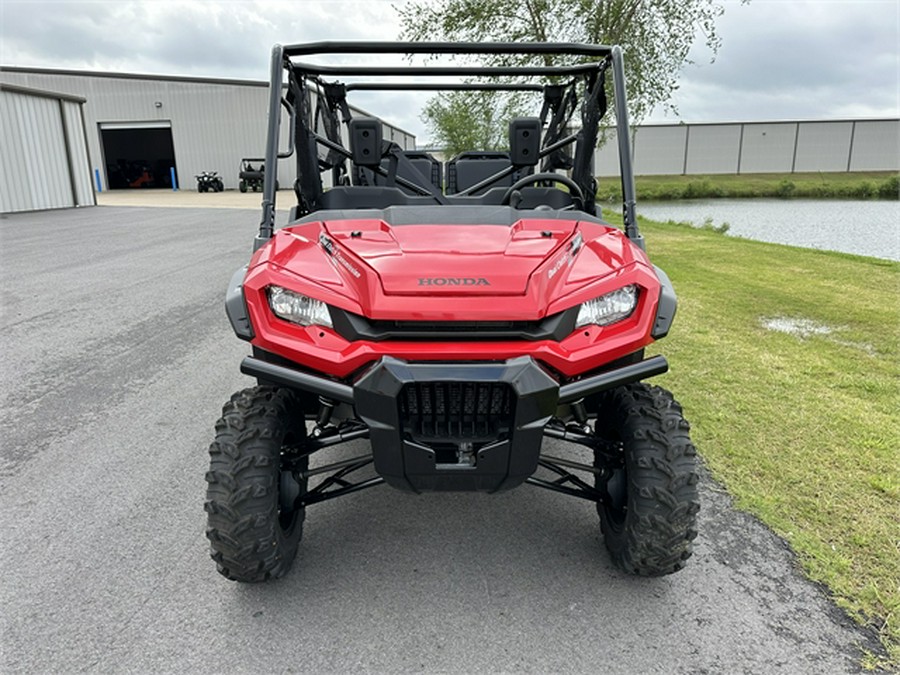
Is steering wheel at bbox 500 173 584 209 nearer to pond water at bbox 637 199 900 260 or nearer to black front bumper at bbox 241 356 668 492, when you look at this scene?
black front bumper at bbox 241 356 668 492

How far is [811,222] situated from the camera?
19.2 m

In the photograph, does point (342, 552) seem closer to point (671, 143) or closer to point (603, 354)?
point (603, 354)

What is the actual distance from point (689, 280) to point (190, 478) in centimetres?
677

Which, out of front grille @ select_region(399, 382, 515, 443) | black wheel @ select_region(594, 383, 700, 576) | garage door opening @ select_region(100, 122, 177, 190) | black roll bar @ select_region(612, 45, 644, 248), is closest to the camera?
front grille @ select_region(399, 382, 515, 443)

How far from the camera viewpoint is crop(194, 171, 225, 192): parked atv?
31578 mm

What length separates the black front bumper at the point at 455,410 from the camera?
1854mm

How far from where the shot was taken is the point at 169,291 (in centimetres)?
738

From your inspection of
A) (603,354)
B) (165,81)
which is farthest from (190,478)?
(165,81)

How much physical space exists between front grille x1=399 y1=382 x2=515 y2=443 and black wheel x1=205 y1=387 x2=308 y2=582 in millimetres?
493

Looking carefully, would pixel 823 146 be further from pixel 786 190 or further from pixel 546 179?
pixel 546 179

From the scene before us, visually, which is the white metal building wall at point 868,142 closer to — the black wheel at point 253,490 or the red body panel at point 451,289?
the red body panel at point 451,289

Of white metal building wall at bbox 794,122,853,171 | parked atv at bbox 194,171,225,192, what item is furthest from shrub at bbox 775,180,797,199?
parked atv at bbox 194,171,225,192

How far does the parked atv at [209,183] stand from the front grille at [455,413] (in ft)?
107

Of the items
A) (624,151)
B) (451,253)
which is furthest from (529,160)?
(451,253)
